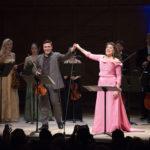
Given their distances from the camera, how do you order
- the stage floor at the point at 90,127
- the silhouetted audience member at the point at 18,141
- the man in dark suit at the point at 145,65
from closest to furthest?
the silhouetted audience member at the point at 18,141, the stage floor at the point at 90,127, the man in dark suit at the point at 145,65

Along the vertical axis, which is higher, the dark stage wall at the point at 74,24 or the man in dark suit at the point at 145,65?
the dark stage wall at the point at 74,24

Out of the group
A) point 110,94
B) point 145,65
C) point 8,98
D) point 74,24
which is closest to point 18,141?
point 110,94

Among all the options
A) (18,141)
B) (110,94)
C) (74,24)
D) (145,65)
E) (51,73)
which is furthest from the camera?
(74,24)

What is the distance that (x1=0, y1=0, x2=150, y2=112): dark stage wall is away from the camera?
11336 mm

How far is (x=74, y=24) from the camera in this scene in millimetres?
11523

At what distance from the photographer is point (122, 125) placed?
739 cm

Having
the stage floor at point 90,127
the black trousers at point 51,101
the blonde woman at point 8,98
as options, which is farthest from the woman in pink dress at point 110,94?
the blonde woman at point 8,98

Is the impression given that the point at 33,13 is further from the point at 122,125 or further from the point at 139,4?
the point at 122,125

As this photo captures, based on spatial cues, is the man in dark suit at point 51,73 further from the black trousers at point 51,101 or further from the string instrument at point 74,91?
the string instrument at point 74,91

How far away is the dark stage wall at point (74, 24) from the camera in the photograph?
11.3 m

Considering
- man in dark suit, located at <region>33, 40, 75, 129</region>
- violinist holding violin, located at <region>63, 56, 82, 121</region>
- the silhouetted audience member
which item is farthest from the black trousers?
the silhouetted audience member

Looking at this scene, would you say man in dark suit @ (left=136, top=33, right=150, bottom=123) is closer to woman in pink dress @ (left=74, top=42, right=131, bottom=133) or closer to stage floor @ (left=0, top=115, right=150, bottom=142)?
stage floor @ (left=0, top=115, right=150, bottom=142)

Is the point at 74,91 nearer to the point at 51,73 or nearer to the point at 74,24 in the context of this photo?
the point at 51,73

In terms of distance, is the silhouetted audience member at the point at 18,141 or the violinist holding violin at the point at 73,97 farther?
the violinist holding violin at the point at 73,97
